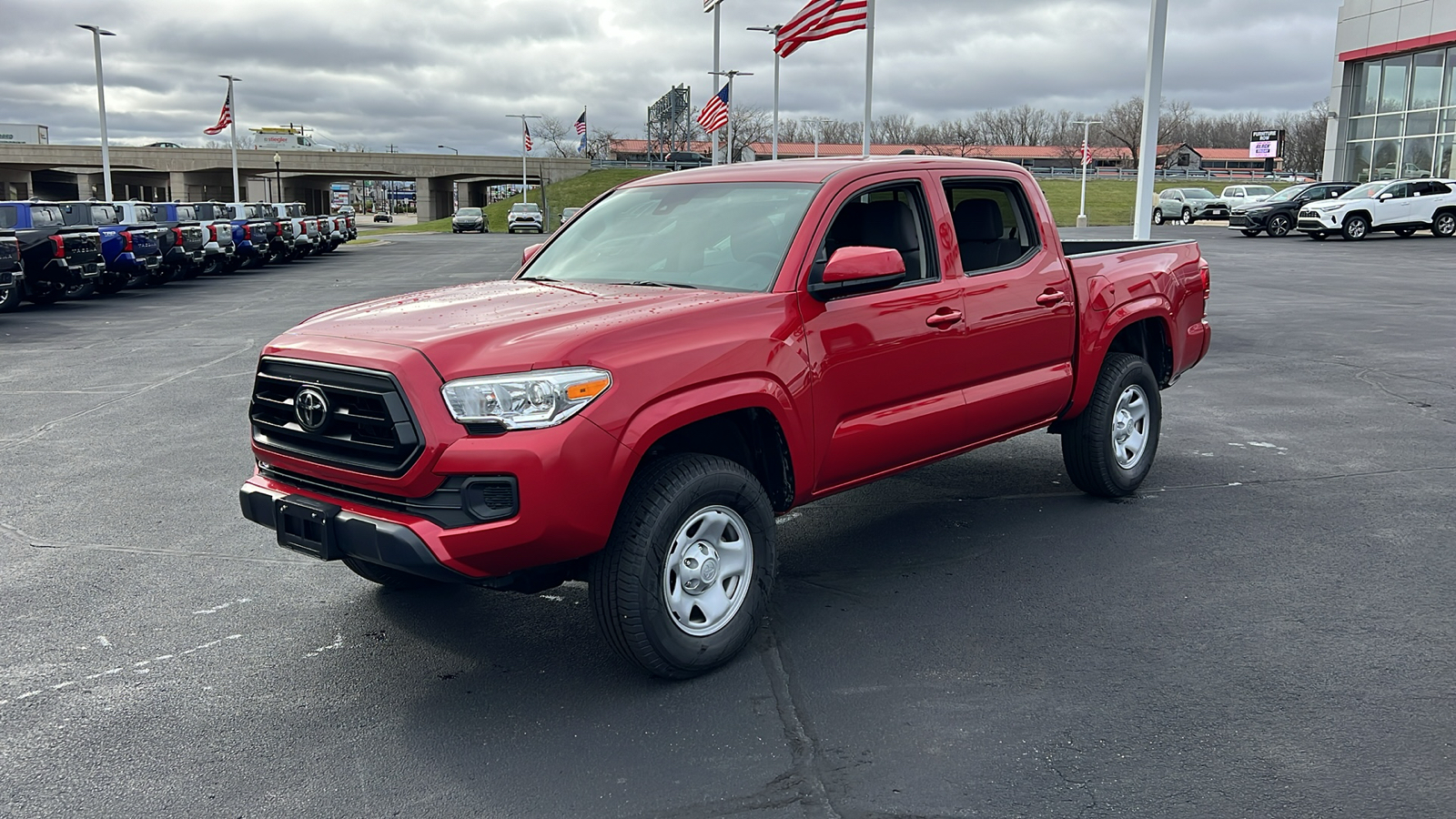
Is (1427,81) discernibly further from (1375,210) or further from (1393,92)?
(1375,210)

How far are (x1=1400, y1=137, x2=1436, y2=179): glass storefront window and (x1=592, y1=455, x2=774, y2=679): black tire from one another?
47.6 meters

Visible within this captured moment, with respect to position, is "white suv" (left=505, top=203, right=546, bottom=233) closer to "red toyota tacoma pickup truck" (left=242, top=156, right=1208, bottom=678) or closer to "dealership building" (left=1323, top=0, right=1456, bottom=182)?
"dealership building" (left=1323, top=0, right=1456, bottom=182)

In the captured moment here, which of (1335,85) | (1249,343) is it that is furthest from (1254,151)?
(1249,343)

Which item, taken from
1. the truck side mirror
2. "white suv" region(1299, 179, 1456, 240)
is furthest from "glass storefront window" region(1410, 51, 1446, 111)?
the truck side mirror

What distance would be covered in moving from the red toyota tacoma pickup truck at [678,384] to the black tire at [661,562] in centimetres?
1

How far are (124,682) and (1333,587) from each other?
5.03 m

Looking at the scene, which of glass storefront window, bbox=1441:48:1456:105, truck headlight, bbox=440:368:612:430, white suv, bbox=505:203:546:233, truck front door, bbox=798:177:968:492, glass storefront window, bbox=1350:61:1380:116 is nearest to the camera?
truck headlight, bbox=440:368:612:430

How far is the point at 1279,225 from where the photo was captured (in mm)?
38719

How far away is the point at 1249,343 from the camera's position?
1349cm

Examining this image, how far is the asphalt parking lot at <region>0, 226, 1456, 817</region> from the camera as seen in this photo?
3.49 m

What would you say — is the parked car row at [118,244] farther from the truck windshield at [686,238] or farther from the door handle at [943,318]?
the door handle at [943,318]

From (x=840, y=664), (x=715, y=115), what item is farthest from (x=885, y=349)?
(x=715, y=115)

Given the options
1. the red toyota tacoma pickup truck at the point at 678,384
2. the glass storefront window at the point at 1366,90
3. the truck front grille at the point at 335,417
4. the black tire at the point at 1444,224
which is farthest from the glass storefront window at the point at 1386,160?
the truck front grille at the point at 335,417

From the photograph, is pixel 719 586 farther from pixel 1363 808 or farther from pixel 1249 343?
pixel 1249 343
